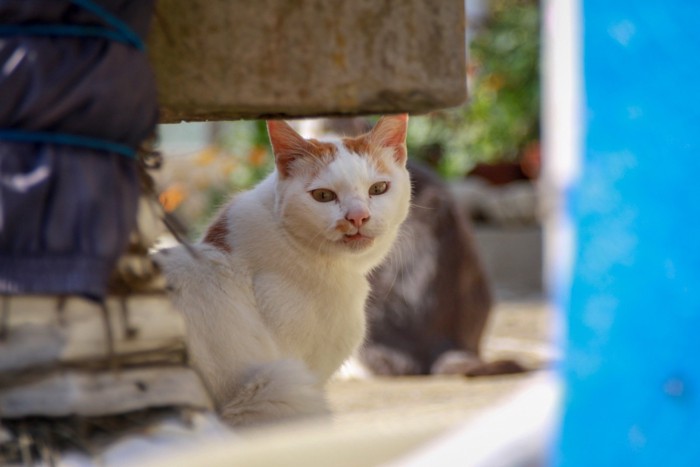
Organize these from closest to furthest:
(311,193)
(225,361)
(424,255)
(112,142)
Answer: (112,142) → (225,361) → (311,193) → (424,255)

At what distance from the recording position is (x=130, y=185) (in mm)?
1484

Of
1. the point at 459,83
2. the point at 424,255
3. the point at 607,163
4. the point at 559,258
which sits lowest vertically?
the point at 424,255

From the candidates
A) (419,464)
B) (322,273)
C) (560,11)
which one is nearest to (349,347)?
(322,273)

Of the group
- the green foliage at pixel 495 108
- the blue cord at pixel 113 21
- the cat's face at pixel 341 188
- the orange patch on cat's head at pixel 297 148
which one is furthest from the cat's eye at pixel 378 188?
the green foliage at pixel 495 108

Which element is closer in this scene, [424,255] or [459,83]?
[459,83]

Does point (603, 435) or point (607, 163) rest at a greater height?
point (607, 163)

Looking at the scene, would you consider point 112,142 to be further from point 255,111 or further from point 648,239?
point 648,239

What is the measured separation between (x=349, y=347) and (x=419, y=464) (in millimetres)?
957

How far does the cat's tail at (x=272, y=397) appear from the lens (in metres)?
1.86

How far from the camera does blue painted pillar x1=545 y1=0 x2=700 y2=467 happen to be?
1.20 metres

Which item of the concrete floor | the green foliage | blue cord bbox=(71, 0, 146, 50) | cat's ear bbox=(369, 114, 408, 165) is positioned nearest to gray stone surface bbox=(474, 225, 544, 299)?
the green foliage

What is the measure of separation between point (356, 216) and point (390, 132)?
0.24 metres

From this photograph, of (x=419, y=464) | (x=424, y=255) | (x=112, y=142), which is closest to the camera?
(x=419, y=464)

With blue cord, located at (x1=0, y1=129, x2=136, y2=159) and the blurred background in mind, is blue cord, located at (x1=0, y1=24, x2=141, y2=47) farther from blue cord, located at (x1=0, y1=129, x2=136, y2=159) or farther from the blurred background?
the blurred background
